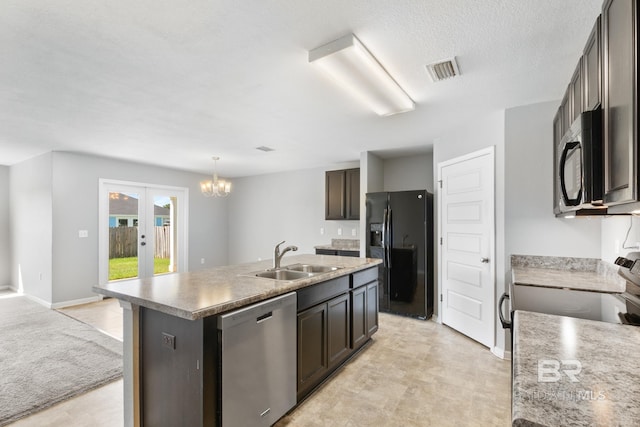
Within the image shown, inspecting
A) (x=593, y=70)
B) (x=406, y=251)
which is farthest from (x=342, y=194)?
(x=593, y=70)

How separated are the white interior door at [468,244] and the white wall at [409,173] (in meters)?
1.06

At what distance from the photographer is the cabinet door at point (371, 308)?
3.22 m

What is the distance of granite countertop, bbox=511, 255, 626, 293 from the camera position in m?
2.05

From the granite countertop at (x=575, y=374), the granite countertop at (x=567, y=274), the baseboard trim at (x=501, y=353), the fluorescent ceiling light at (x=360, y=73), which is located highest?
the fluorescent ceiling light at (x=360, y=73)

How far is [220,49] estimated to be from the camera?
1964 mm

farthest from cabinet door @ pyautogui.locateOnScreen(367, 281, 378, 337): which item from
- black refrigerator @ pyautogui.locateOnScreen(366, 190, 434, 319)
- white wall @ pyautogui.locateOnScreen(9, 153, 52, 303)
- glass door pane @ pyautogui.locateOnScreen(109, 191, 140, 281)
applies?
white wall @ pyautogui.locateOnScreen(9, 153, 52, 303)

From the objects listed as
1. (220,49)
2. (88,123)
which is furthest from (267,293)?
(88,123)

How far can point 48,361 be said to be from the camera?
2.89m

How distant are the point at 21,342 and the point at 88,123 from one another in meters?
2.54

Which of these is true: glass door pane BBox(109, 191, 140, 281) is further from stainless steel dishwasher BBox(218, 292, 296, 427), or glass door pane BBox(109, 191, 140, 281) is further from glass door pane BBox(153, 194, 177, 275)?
stainless steel dishwasher BBox(218, 292, 296, 427)

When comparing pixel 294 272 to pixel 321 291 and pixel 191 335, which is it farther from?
pixel 191 335

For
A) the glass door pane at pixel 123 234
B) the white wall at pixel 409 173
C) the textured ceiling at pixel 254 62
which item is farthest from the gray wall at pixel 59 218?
the white wall at pixel 409 173

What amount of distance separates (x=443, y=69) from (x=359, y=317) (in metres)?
2.30

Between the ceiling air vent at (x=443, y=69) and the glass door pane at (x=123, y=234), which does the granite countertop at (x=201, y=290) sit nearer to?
the ceiling air vent at (x=443, y=69)
